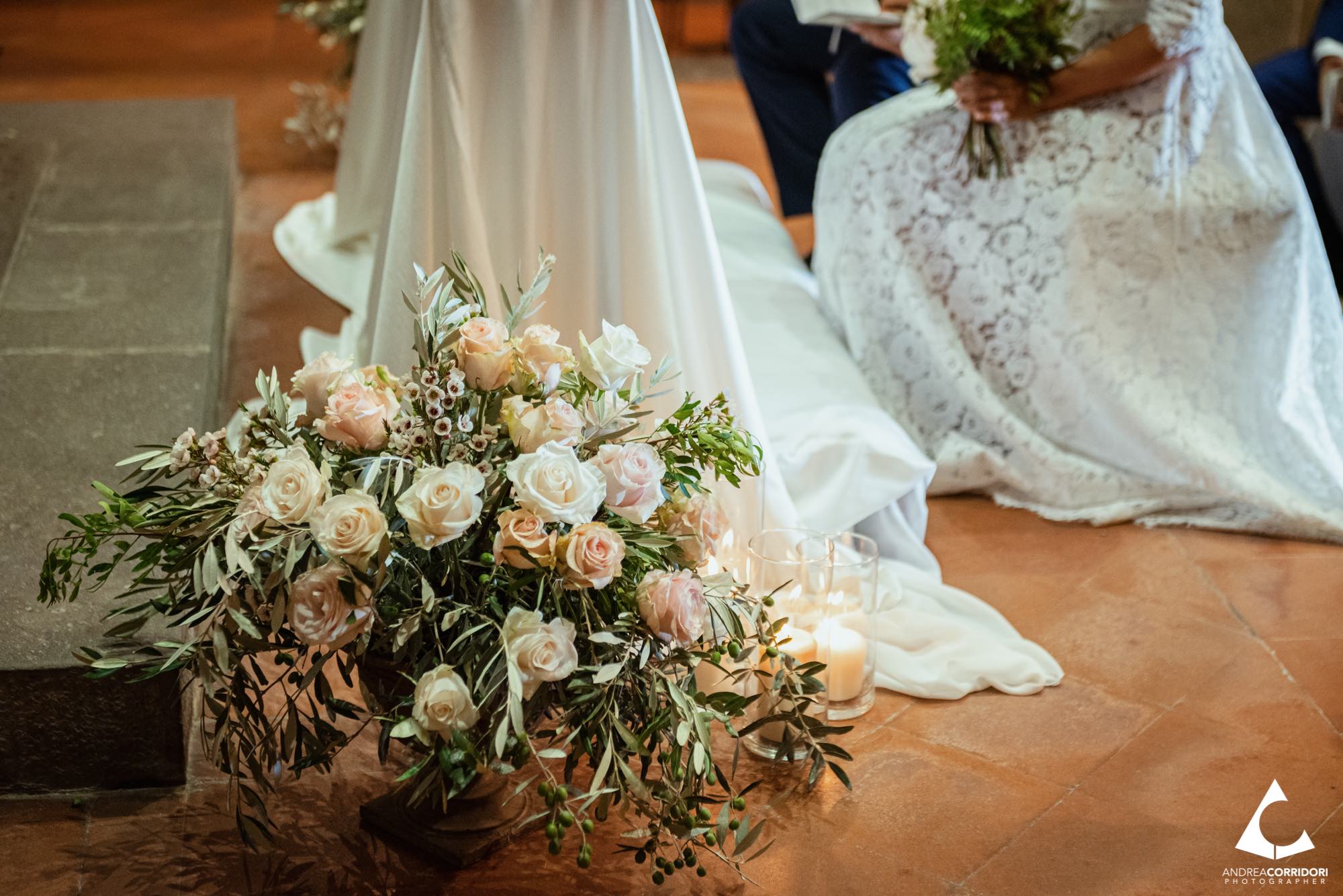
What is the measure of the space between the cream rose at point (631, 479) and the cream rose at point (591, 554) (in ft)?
0.26

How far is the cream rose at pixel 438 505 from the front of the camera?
164cm

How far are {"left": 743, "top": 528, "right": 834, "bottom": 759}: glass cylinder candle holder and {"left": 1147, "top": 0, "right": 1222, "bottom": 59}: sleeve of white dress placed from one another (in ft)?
5.20

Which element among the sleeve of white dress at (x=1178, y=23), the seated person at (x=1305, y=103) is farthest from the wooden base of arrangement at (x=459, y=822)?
the seated person at (x=1305, y=103)

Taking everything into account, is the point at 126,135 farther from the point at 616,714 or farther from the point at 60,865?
the point at 616,714

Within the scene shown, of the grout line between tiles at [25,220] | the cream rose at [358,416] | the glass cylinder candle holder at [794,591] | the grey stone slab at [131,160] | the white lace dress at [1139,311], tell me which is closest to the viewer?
the cream rose at [358,416]

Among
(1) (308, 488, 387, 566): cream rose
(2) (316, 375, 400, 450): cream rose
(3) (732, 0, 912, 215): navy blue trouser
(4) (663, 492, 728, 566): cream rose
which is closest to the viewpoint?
(1) (308, 488, 387, 566): cream rose

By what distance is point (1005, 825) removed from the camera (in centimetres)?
208

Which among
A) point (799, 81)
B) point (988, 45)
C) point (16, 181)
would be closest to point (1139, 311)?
point (988, 45)

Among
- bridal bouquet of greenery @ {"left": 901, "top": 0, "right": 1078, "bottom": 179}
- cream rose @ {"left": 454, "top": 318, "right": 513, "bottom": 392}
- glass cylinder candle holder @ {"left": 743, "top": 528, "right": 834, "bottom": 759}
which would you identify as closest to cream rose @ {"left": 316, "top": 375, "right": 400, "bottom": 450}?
cream rose @ {"left": 454, "top": 318, "right": 513, "bottom": 392}

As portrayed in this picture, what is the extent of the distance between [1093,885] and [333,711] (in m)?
1.09

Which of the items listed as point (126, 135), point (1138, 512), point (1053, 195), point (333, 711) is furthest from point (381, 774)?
point (126, 135)

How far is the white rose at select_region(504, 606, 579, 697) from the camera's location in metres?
1.65

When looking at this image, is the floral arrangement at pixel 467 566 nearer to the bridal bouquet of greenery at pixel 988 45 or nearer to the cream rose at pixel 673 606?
the cream rose at pixel 673 606

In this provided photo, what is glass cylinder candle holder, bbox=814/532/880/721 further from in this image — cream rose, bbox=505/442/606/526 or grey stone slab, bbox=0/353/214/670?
grey stone slab, bbox=0/353/214/670
